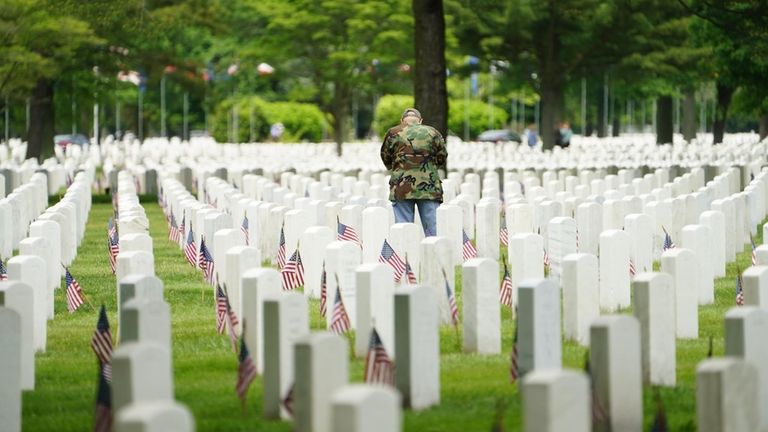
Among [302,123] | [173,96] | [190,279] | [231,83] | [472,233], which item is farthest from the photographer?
[173,96]

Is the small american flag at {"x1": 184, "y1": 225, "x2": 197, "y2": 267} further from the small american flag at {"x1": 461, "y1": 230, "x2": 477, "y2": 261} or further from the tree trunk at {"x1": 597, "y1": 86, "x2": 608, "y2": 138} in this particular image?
the tree trunk at {"x1": 597, "y1": 86, "x2": 608, "y2": 138}

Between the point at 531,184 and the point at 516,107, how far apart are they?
80.3 m

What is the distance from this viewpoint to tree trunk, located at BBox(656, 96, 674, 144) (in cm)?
5649

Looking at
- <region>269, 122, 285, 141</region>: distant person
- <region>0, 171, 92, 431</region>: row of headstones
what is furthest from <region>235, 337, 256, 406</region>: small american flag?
<region>269, 122, 285, 141</region>: distant person

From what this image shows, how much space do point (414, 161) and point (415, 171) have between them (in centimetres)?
10

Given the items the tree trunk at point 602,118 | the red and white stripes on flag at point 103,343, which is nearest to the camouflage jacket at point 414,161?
the red and white stripes on flag at point 103,343

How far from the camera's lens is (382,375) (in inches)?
339

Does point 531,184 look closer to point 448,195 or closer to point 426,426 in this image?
point 448,195

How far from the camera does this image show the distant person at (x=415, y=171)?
55.3 ft

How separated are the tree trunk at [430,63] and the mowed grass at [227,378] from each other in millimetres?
12136

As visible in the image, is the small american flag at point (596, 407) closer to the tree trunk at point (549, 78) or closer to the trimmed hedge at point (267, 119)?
the tree trunk at point (549, 78)

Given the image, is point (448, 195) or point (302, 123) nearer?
point (448, 195)

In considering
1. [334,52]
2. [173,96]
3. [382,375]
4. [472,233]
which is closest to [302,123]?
[173,96]

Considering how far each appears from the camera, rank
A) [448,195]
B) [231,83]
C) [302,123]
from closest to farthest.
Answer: [448,195]
[231,83]
[302,123]
